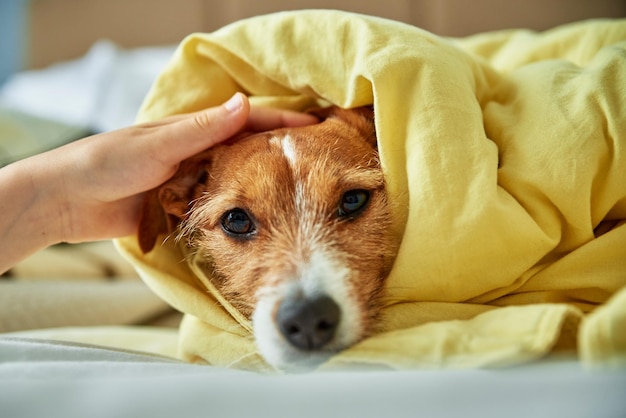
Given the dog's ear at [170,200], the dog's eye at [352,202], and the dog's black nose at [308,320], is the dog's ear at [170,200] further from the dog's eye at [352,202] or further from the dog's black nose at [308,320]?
the dog's black nose at [308,320]

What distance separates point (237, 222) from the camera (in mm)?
1117

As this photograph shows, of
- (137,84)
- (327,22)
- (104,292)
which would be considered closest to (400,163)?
(327,22)

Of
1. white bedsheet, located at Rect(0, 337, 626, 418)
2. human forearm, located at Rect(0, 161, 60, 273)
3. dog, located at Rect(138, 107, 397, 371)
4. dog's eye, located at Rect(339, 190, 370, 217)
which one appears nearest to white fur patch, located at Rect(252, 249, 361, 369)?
dog, located at Rect(138, 107, 397, 371)

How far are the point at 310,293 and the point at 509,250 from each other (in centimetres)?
32

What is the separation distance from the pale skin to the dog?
73mm

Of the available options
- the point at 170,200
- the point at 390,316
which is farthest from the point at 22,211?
the point at 390,316

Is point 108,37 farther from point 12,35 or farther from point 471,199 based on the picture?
point 471,199

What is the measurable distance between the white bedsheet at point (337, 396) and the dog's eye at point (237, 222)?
523 millimetres

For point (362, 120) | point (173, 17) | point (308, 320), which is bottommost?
point (173, 17)

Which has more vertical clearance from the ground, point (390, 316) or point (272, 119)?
point (272, 119)

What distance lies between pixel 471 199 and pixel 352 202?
253 mm

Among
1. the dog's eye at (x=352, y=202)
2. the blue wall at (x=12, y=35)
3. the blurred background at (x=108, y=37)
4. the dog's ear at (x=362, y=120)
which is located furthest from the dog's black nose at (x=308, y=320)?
the blue wall at (x=12, y=35)

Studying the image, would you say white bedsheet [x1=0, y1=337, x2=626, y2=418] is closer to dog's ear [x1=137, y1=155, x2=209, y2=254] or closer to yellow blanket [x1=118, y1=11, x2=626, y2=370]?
yellow blanket [x1=118, y1=11, x2=626, y2=370]

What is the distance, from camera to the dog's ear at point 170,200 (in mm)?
1210
